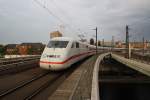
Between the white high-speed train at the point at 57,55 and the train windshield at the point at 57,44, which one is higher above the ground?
the train windshield at the point at 57,44

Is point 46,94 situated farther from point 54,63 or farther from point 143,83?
point 143,83

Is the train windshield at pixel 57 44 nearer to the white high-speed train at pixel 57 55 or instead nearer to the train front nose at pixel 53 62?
the white high-speed train at pixel 57 55

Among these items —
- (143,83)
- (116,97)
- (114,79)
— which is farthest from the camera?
(114,79)

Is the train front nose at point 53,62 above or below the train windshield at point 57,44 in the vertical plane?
below

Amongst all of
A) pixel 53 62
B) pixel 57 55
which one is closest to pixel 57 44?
pixel 57 55

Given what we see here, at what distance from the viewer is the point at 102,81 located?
3762 cm

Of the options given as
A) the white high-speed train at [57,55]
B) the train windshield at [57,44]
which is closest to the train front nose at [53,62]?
the white high-speed train at [57,55]

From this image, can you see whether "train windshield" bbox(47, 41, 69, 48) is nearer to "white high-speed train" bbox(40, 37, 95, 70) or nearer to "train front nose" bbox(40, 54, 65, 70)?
"white high-speed train" bbox(40, 37, 95, 70)

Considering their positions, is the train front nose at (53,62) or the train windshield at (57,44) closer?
the train front nose at (53,62)

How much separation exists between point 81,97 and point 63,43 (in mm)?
9923

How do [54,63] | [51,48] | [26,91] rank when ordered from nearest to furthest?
[26,91], [54,63], [51,48]

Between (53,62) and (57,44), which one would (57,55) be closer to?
(53,62)

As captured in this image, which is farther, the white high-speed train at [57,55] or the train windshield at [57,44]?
the train windshield at [57,44]

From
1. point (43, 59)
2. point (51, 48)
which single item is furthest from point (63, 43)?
point (43, 59)
